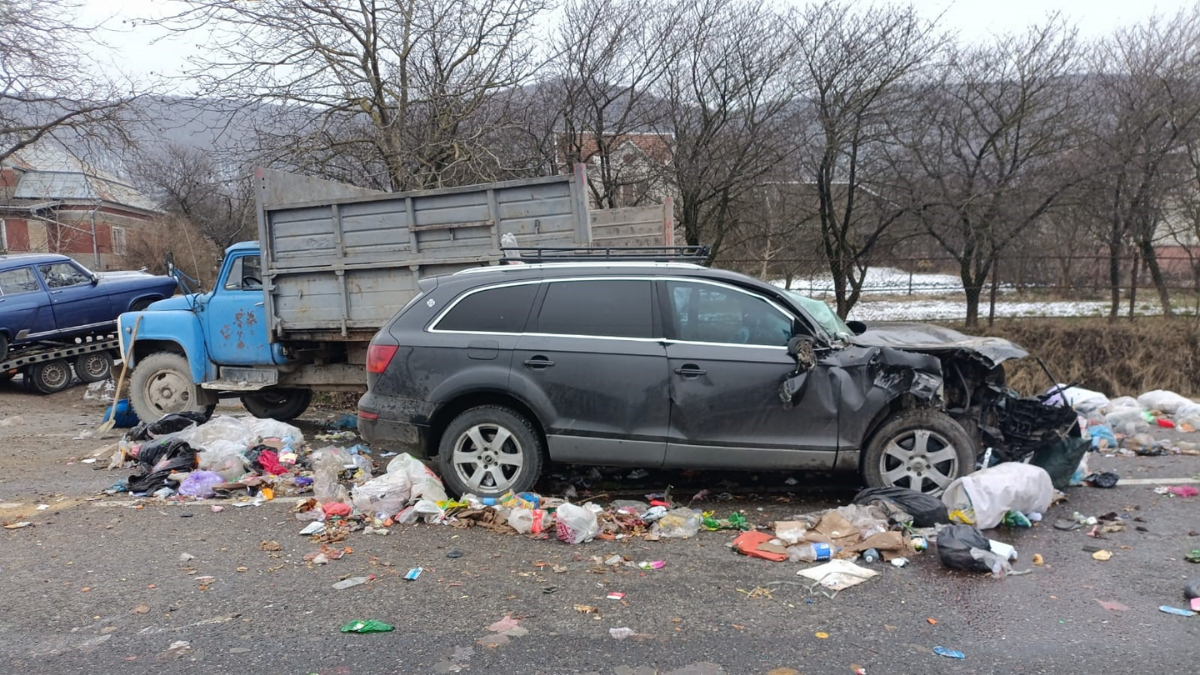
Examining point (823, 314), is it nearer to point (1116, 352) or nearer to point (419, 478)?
point (419, 478)

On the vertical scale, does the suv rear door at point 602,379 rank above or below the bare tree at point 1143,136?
below

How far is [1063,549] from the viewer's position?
4785mm

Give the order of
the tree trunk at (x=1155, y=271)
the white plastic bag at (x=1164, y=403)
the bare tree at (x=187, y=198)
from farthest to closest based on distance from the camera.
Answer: the bare tree at (x=187, y=198), the tree trunk at (x=1155, y=271), the white plastic bag at (x=1164, y=403)

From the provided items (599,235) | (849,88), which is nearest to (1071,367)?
(849,88)

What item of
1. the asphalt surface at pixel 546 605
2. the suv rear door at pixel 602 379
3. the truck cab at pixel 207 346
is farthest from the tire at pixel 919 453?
the truck cab at pixel 207 346

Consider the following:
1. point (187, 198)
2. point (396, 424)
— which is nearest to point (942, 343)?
point (396, 424)

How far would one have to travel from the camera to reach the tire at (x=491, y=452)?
5531 mm

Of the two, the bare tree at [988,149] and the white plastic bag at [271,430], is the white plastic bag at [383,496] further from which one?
the bare tree at [988,149]

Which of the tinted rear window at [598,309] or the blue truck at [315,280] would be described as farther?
the blue truck at [315,280]

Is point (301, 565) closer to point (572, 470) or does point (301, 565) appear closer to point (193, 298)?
point (572, 470)

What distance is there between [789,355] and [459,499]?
263cm

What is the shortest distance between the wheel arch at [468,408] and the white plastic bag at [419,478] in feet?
0.52

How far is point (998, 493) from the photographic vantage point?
5059mm

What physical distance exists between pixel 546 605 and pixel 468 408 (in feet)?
6.71
